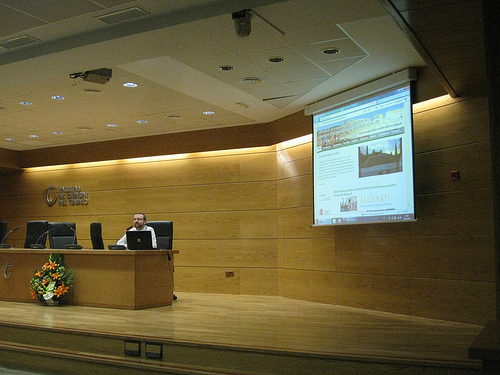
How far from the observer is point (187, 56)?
5512 millimetres

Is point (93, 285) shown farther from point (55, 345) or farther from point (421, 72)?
point (421, 72)

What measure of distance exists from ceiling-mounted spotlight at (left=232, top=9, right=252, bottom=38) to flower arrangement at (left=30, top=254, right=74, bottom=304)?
4094 millimetres

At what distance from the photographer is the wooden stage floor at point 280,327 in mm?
4113

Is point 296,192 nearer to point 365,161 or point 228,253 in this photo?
point 228,253

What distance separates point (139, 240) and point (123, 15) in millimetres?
2971

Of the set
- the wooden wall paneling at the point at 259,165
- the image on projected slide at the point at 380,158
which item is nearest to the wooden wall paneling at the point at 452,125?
the image on projected slide at the point at 380,158

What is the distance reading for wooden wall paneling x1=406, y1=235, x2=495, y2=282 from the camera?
5316 mm

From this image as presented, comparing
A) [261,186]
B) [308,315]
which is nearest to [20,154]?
[261,186]

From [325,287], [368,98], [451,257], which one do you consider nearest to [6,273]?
[325,287]

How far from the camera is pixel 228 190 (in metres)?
9.02

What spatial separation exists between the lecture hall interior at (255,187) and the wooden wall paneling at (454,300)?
16mm

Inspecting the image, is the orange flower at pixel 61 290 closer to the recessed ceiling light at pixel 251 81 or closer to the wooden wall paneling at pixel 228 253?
the wooden wall paneling at pixel 228 253

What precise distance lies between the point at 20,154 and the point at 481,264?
31.2 feet

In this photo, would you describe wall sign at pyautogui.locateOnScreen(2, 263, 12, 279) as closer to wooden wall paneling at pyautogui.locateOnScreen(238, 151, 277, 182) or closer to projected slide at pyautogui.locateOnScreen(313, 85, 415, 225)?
wooden wall paneling at pyautogui.locateOnScreen(238, 151, 277, 182)
